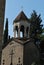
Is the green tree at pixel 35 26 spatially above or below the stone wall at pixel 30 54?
above

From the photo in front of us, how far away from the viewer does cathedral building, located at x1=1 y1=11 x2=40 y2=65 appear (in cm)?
3075

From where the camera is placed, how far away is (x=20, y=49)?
102 feet

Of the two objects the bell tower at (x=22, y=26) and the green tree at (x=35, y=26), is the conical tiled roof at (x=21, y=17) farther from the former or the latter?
the green tree at (x=35, y=26)

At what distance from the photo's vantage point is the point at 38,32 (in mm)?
44750

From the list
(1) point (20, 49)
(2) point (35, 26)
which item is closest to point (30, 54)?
(1) point (20, 49)

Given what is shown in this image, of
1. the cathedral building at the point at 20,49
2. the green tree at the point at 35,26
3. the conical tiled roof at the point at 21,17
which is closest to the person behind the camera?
the cathedral building at the point at 20,49

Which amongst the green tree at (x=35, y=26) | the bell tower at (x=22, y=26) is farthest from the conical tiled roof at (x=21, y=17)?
the green tree at (x=35, y=26)

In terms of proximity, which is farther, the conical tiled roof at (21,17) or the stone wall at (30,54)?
the conical tiled roof at (21,17)

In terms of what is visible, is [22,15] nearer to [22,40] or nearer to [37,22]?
[22,40]

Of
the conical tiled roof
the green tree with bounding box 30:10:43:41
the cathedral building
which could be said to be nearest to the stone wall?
the cathedral building

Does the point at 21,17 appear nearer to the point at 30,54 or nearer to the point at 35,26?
the point at 30,54

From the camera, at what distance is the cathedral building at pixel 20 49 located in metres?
30.8

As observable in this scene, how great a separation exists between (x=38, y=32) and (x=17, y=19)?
1219 centimetres

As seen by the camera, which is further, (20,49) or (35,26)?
(35,26)
